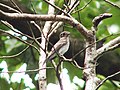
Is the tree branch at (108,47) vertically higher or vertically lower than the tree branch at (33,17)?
lower

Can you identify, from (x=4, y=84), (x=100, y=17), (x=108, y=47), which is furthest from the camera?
(x=4, y=84)

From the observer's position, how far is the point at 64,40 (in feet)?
9.30

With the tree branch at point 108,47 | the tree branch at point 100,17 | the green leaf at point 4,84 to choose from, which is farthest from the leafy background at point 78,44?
the tree branch at point 100,17

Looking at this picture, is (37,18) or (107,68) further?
(107,68)

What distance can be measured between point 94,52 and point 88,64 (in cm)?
7

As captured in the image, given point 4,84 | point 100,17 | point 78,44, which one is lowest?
point 4,84

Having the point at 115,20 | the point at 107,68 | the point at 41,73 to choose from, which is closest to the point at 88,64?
the point at 41,73

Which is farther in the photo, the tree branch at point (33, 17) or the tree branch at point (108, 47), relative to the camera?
the tree branch at point (108, 47)

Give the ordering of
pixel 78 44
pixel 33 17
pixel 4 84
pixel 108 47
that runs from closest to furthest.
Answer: pixel 33 17
pixel 108 47
pixel 4 84
pixel 78 44

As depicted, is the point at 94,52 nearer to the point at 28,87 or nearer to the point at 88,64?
the point at 88,64

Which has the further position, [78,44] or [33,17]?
[78,44]

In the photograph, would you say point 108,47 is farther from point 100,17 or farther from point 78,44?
point 78,44

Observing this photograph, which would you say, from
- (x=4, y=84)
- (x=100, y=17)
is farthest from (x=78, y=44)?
(x=100, y=17)

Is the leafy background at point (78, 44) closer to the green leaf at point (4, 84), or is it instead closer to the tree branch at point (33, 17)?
the green leaf at point (4, 84)
